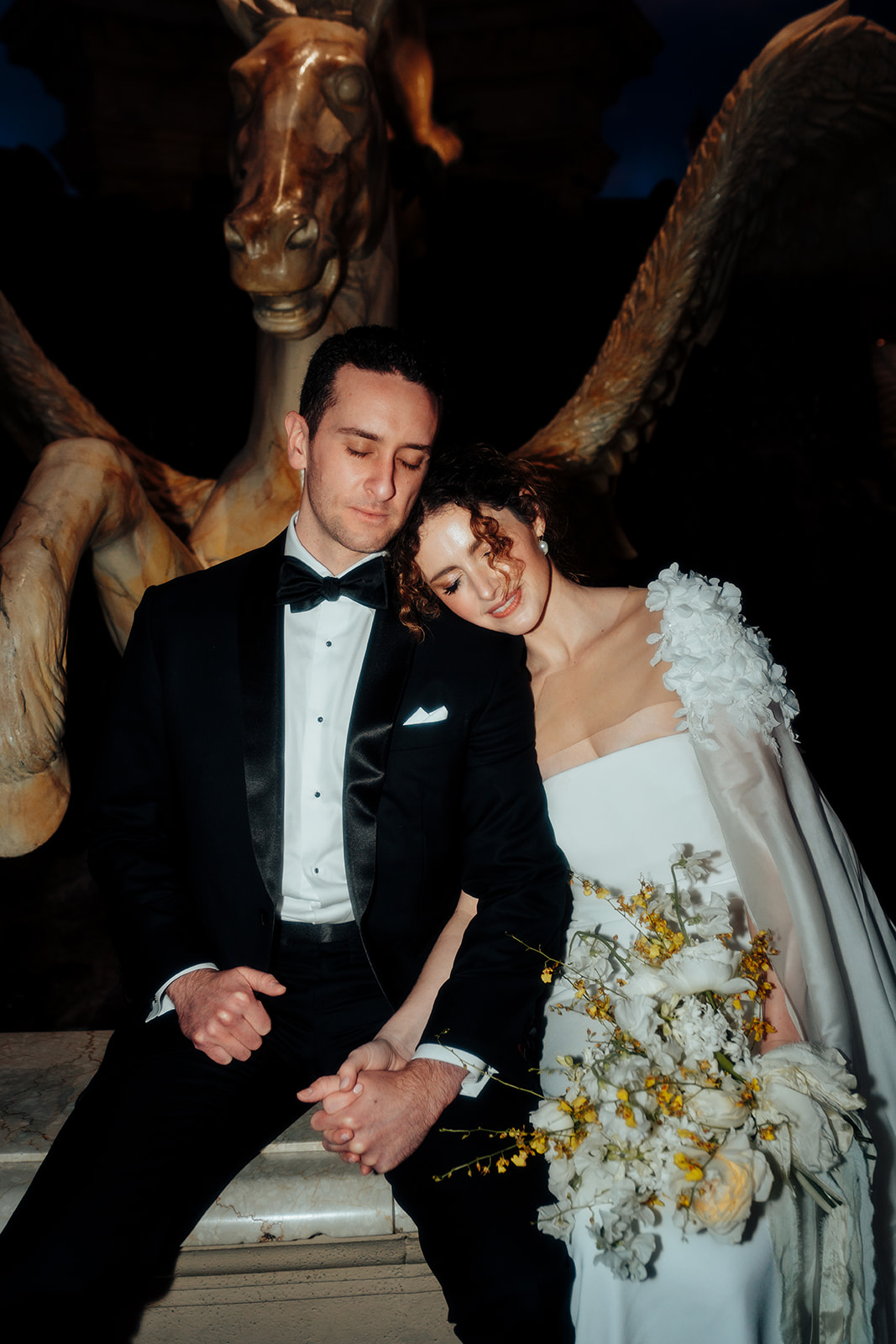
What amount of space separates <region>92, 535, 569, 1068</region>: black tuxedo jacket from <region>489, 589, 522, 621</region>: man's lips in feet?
0.23

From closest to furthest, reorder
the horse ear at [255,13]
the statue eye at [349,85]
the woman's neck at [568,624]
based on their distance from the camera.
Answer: the woman's neck at [568,624], the statue eye at [349,85], the horse ear at [255,13]

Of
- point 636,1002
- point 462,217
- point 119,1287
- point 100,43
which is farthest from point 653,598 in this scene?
point 100,43

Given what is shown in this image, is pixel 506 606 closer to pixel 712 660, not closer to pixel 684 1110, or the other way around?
pixel 712 660

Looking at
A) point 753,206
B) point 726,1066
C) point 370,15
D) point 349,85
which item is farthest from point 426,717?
point 753,206

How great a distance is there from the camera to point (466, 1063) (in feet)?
4.26

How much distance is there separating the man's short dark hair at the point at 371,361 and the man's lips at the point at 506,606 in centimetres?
34

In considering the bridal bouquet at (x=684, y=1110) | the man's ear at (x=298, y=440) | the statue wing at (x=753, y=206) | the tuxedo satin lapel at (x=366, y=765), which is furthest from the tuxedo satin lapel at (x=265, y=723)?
the statue wing at (x=753, y=206)

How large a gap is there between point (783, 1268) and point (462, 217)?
3965mm

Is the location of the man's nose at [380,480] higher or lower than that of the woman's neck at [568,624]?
higher

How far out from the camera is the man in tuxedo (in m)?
1.33

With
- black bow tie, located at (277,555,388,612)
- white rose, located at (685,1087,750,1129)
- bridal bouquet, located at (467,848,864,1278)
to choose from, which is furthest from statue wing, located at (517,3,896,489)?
white rose, located at (685,1087,750,1129)

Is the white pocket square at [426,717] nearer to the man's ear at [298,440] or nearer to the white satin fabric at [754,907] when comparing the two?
the white satin fabric at [754,907]

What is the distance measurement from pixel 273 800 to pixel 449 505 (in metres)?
0.57

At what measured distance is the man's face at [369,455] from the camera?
1479 mm
